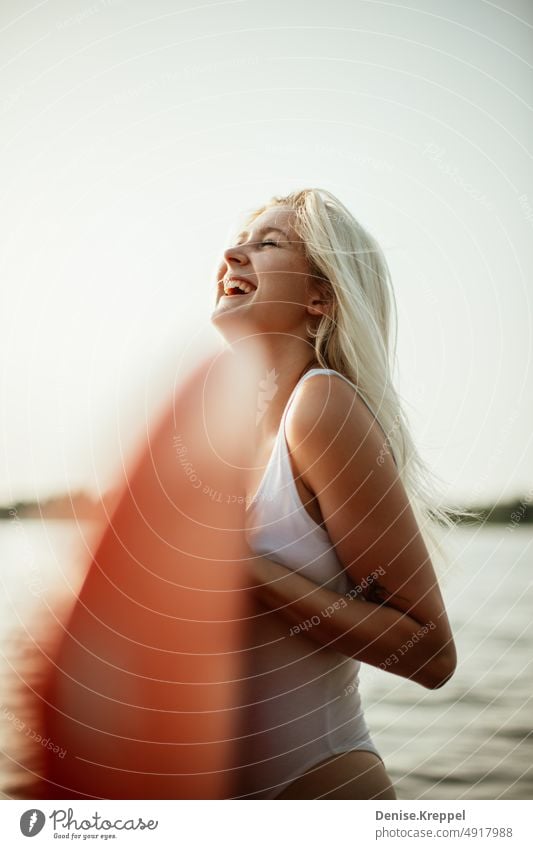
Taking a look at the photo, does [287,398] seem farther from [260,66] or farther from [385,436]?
[260,66]

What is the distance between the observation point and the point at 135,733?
108 cm

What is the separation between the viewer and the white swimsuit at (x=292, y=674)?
99 cm

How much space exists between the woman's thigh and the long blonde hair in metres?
0.37

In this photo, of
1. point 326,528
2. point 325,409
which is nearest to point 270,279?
point 325,409

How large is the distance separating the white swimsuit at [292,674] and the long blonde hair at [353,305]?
0.09m

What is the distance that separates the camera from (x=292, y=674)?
101 cm

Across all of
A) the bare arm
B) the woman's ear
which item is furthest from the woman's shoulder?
the woman's ear

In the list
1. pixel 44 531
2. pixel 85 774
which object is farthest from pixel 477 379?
pixel 85 774

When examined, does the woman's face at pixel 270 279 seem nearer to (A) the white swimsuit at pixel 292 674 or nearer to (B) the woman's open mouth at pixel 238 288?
(B) the woman's open mouth at pixel 238 288

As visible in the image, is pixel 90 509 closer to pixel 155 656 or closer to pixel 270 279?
pixel 155 656

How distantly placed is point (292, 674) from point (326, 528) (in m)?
0.19

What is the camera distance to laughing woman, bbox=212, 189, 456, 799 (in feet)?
3.19

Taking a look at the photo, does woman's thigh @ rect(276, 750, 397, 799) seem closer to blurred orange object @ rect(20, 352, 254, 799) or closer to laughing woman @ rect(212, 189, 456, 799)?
laughing woman @ rect(212, 189, 456, 799)

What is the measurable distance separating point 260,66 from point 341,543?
3.08ft
